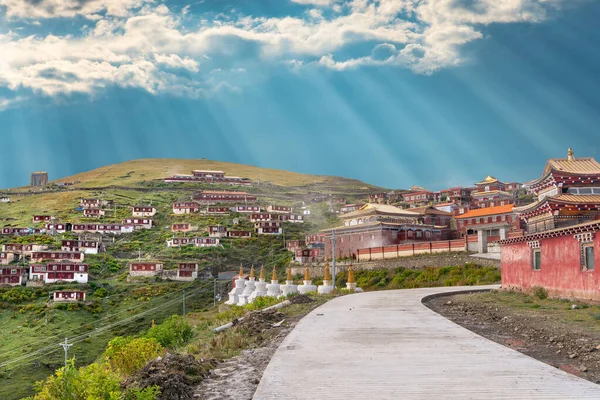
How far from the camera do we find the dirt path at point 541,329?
11610 mm

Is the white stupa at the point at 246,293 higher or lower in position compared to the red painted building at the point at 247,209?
lower

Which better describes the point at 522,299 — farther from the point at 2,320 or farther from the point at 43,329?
Answer: the point at 2,320

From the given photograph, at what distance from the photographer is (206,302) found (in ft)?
235

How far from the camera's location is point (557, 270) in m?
24.8

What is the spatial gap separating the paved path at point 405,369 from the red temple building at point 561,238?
9.74 meters

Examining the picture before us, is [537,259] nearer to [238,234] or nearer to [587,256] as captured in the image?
[587,256]

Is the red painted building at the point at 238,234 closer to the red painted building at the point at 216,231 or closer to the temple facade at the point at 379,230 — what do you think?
the red painted building at the point at 216,231

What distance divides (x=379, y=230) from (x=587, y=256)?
42540mm

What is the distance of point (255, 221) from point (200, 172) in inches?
2582

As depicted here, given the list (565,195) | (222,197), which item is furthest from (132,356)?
(222,197)

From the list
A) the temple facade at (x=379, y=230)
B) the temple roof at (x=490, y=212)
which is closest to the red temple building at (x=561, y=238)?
the temple facade at (x=379, y=230)

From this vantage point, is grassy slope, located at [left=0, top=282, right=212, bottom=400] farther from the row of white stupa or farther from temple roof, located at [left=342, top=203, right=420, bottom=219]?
temple roof, located at [left=342, top=203, right=420, bottom=219]

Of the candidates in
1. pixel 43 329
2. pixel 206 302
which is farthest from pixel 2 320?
pixel 206 302

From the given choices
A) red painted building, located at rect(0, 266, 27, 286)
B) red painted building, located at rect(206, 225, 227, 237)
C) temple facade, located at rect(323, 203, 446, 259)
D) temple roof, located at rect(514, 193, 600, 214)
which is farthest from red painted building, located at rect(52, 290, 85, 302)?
temple roof, located at rect(514, 193, 600, 214)
